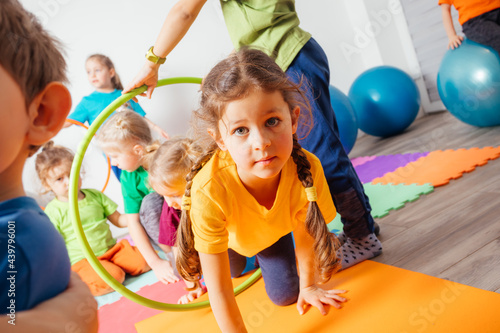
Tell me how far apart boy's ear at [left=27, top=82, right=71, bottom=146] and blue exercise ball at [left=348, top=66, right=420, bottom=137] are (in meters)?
3.33

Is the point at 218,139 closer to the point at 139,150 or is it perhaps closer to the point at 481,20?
the point at 139,150

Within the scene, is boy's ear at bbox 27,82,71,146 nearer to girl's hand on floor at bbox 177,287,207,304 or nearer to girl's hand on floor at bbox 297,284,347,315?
girl's hand on floor at bbox 297,284,347,315

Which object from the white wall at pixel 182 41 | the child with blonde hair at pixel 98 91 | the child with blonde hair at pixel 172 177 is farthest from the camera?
the white wall at pixel 182 41

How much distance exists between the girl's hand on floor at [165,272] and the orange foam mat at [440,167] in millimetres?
1368

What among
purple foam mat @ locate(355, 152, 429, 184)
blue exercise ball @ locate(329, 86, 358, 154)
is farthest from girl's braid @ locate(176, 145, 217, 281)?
blue exercise ball @ locate(329, 86, 358, 154)

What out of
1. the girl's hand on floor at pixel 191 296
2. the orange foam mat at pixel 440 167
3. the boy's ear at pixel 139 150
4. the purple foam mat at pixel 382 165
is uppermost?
the boy's ear at pixel 139 150

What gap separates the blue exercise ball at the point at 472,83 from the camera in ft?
8.46

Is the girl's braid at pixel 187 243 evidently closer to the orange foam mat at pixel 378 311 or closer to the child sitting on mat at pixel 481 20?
the orange foam mat at pixel 378 311

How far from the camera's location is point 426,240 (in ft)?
5.15

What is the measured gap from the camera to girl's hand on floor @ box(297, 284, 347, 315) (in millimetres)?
1306

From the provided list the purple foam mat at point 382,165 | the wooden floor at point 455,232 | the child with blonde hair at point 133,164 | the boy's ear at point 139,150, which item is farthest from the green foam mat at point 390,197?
the boy's ear at point 139,150

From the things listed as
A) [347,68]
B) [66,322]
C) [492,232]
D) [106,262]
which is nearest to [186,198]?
[66,322]

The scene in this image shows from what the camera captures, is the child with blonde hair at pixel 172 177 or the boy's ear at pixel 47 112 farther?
the child with blonde hair at pixel 172 177

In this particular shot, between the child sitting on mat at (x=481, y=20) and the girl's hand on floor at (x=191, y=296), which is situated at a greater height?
the child sitting on mat at (x=481, y=20)
